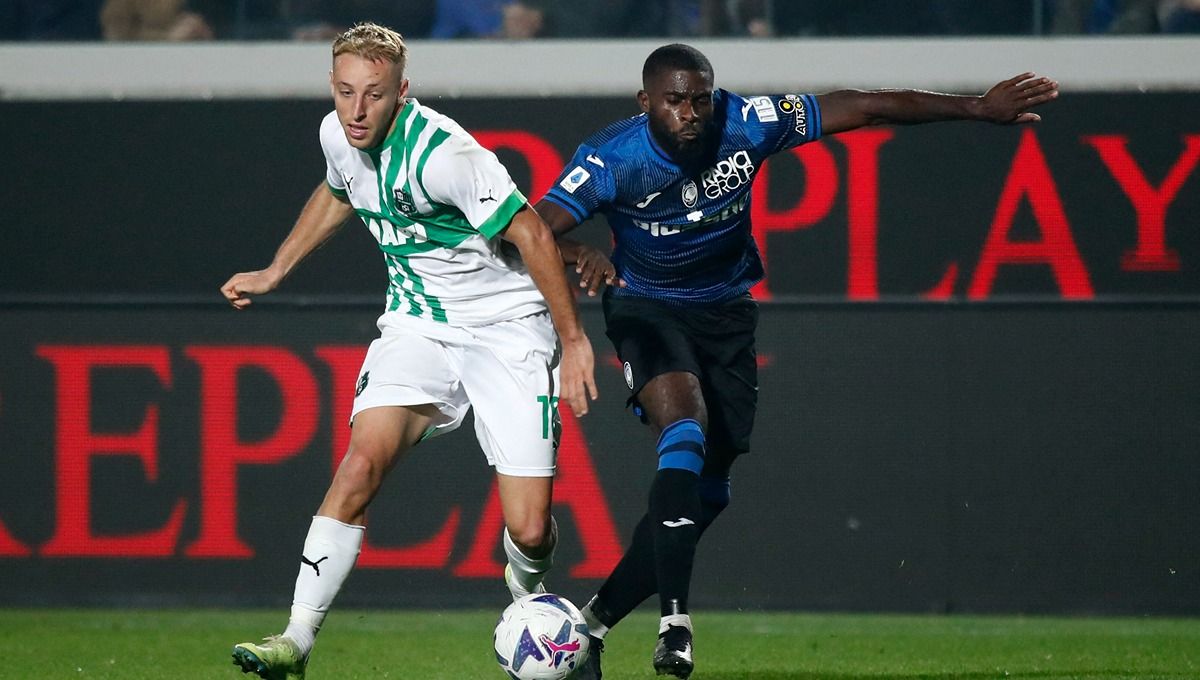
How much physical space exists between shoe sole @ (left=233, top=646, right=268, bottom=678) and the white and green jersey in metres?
1.26

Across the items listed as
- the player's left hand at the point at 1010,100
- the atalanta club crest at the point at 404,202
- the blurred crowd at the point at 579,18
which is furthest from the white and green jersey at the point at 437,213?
the blurred crowd at the point at 579,18

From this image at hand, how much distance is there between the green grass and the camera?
5953 millimetres

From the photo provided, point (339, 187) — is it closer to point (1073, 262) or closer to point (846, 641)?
point (846, 641)

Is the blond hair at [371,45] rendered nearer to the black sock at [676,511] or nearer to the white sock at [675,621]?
the black sock at [676,511]

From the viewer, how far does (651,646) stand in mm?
6816

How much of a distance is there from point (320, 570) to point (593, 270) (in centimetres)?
119

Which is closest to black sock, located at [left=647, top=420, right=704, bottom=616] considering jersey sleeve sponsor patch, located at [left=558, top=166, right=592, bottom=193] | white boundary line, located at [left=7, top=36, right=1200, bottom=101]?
jersey sleeve sponsor patch, located at [left=558, top=166, right=592, bottom=193]

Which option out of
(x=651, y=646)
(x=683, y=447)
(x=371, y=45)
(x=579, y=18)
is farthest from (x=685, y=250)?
(x=579, y=18)

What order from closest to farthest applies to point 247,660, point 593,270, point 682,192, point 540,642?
point 247,660, point 540,642, point 593,270, point 682,192

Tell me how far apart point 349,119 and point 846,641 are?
127 inches

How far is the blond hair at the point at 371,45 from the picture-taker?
16.0 ft

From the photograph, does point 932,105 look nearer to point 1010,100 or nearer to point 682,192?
point 1010,100

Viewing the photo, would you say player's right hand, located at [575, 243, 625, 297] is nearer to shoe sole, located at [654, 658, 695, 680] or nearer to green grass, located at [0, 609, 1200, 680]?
shoe sole, located at [654, 658, 695, 680]

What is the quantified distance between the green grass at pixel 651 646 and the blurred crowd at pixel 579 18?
126 inches
